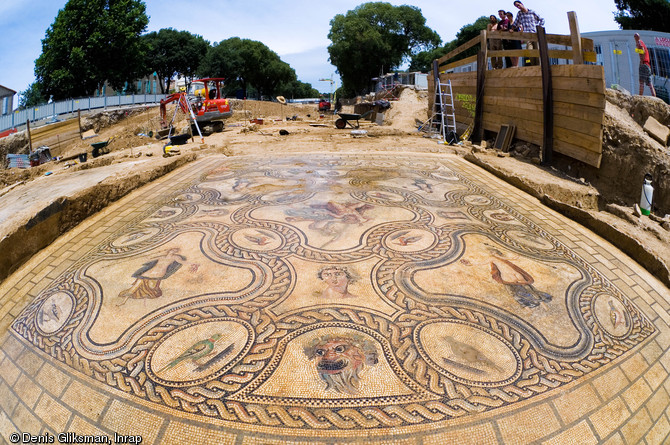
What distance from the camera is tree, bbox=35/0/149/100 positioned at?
22234mm

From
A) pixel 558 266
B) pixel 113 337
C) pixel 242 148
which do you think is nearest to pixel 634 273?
pixel 558 266

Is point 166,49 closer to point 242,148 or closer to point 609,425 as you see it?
point 242,148

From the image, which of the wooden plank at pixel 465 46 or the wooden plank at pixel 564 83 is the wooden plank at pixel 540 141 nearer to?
the wooden plank at pixel 564 83

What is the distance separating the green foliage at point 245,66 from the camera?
36469mm

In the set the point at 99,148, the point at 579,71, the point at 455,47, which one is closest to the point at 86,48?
the point at 99,148

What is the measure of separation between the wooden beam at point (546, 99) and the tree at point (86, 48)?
24824mm

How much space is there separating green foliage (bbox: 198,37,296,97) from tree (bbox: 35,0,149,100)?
11.9 m

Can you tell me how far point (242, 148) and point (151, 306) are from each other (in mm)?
7467

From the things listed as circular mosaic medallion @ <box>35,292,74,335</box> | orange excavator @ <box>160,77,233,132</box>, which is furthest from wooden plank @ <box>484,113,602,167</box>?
orange excavator @ <box>160,77,233,132</box>

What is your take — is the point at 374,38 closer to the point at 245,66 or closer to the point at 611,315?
the point at 245,66

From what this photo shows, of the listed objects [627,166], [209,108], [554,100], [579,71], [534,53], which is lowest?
[627,166]

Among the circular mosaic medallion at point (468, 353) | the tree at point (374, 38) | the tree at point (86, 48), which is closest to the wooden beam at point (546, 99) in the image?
the circular mosaic medallion at point (468, 353)

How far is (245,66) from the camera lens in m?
41.6

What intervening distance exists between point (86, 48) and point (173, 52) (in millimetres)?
13671
